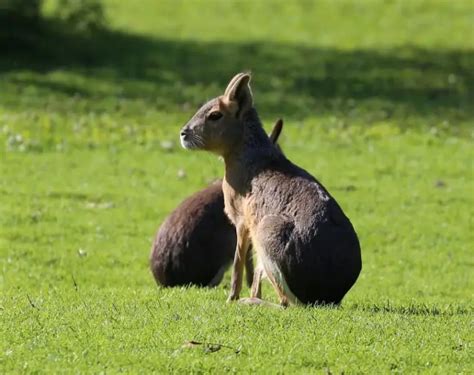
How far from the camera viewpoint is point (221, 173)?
17.4 metres

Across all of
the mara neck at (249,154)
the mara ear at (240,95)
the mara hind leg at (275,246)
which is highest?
the mara ear at (240,95)

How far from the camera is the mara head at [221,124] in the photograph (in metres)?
9.98

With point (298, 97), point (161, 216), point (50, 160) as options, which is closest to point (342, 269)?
point (161, 216)

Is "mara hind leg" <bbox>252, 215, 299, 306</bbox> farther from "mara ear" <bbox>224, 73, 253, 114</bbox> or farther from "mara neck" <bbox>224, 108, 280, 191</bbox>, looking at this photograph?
"mara ear" <bbox>224, 73, 253, 114</bbox>

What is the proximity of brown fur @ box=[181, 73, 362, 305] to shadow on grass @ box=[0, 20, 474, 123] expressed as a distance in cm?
1141

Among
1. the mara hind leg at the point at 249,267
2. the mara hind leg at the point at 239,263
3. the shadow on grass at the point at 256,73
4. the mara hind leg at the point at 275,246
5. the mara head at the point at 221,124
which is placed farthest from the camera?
the shadow on grass at the point at 256,73

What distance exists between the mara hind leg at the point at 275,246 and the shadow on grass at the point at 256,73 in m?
12.4

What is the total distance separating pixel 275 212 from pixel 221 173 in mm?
8200

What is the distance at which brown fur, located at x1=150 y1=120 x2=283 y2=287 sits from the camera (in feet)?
35.1

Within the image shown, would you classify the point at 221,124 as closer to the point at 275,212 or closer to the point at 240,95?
the point at 240,95

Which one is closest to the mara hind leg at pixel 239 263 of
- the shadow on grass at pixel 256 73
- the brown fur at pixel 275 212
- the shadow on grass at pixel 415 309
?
the brown fur at pixel 275 212

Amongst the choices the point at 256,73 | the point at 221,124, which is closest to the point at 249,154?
the point at 221,124

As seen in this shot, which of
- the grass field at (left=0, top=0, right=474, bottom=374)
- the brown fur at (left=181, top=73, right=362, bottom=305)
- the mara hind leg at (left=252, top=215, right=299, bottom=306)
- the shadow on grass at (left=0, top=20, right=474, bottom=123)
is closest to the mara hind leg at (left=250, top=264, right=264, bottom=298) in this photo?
the brown fur at (left=181, top=73, right=362, bottom=305)

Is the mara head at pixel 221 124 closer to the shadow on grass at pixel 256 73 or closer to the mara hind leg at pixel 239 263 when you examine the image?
the mara hind leg at pixel 239 263
